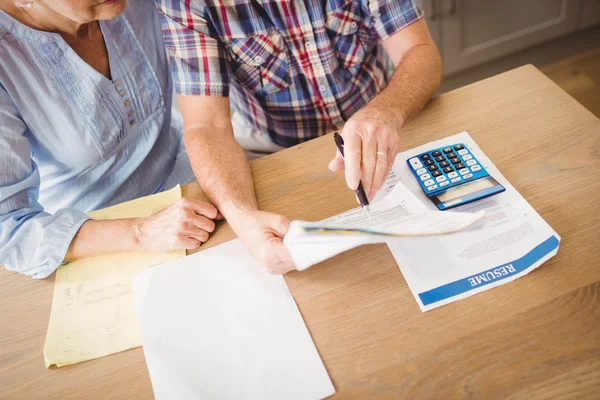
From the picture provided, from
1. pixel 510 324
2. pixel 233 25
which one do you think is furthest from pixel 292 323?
pixel 233 25

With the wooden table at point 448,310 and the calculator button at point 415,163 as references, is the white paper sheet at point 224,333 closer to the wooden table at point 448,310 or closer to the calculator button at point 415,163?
the wooden table at point 448,310

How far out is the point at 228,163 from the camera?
0.96 meters

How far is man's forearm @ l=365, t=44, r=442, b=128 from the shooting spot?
959 millimetres

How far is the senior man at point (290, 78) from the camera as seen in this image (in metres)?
0.86

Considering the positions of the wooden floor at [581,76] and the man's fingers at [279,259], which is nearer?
the man's fingers at [279,259]

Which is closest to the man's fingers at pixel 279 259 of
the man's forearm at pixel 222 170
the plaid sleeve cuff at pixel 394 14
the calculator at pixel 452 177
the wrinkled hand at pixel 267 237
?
the wrinkled hand at pixel 267 237

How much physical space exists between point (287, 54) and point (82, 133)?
46 centimetres

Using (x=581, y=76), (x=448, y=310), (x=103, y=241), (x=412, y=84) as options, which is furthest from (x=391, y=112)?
(x=581, y=76)

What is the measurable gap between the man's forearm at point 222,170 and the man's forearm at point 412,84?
0.91ft

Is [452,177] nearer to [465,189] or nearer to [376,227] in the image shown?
[465,189]

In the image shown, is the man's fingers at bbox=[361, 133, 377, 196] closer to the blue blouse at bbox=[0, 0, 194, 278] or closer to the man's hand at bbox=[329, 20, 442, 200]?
the man's hand at bbox=[329, 20, 442, 200]

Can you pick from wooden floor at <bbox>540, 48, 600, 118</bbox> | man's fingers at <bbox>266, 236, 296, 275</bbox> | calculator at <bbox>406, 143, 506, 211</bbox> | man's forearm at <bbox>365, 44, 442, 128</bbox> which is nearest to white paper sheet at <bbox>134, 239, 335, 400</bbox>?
man's fingers at <bbox>266, 236, 296, 275</bbox>

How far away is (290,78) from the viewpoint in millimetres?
1154

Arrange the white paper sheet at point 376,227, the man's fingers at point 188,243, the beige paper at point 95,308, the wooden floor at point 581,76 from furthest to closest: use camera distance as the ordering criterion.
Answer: the wooden floor at point 581,76 → the man's fingers at point 188,243 → the beige paper at point 95,308 → the white paper sheet at point 376,227
